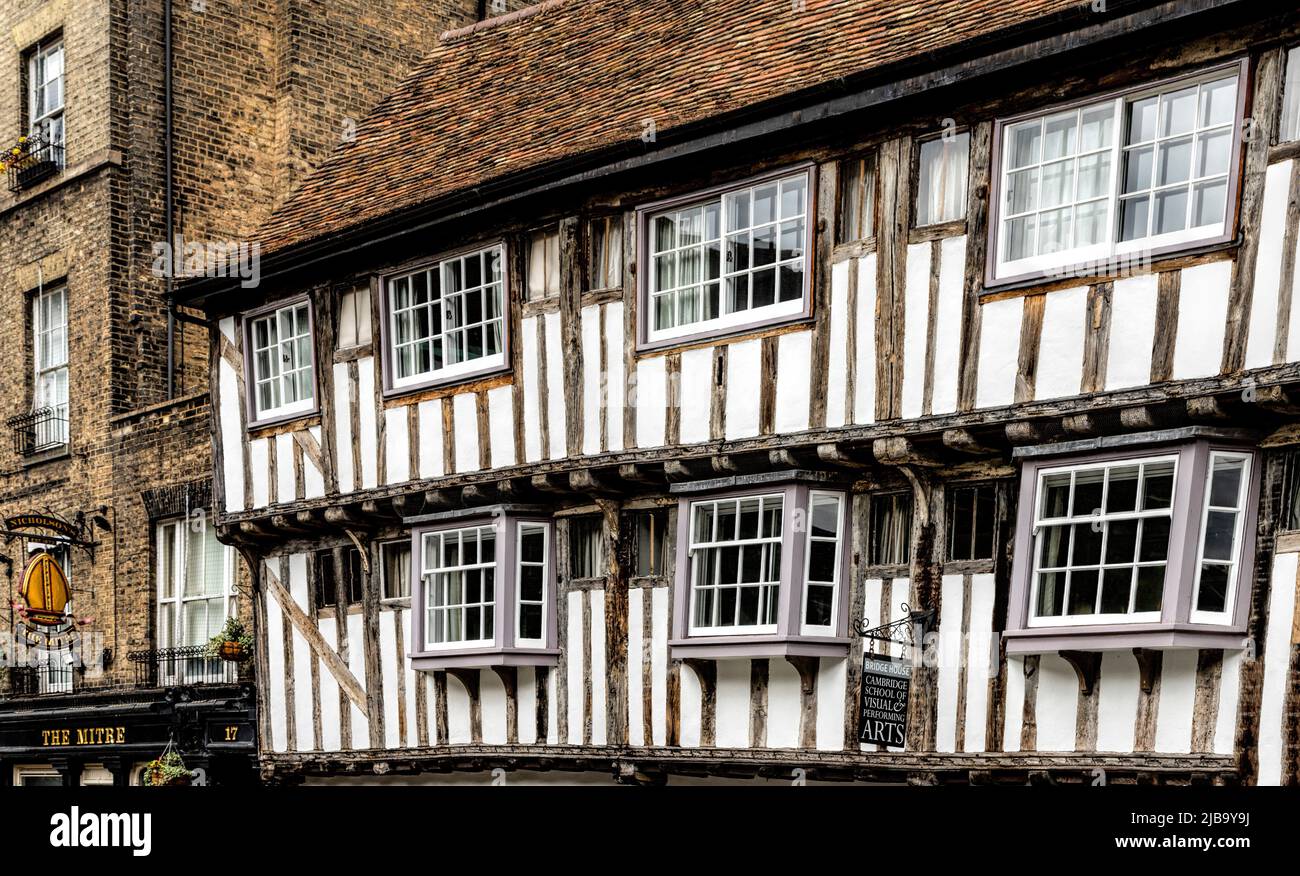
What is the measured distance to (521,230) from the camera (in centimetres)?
1434

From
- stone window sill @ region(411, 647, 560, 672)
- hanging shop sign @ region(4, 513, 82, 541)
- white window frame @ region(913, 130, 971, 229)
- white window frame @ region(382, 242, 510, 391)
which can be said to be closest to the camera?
white window frame @ region(913, 130, 971, 229)

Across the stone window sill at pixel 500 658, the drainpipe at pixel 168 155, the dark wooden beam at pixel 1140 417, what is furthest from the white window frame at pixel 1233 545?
the drainpipe at pixel 168 155

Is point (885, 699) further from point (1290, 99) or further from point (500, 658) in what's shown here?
point (1290, 99)

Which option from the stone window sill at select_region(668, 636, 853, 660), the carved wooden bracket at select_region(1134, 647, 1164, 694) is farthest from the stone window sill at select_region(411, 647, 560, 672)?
the carved wooden bracket at select_region(1134, 647, 1164, 694)

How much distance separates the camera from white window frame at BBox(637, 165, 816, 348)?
12.4 m

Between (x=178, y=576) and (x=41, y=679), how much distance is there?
2869 mm

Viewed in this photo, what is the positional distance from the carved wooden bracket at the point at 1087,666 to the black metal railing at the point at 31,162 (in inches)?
555

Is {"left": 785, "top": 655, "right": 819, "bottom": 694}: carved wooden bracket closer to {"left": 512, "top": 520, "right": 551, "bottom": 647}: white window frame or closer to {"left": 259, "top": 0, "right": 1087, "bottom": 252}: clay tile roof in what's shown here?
{"left": 512, "top": 520, "right": 551, "bottom": 647}: white window frame

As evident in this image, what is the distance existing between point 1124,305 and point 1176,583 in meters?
1.65

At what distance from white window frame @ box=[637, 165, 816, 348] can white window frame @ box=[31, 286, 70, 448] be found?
31.0 feet

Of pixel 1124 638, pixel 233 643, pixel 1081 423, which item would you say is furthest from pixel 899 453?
pixel 233 643

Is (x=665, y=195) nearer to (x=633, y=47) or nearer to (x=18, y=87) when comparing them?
(x=633, y=47)

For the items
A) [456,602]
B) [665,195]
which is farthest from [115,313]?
[665,195]
